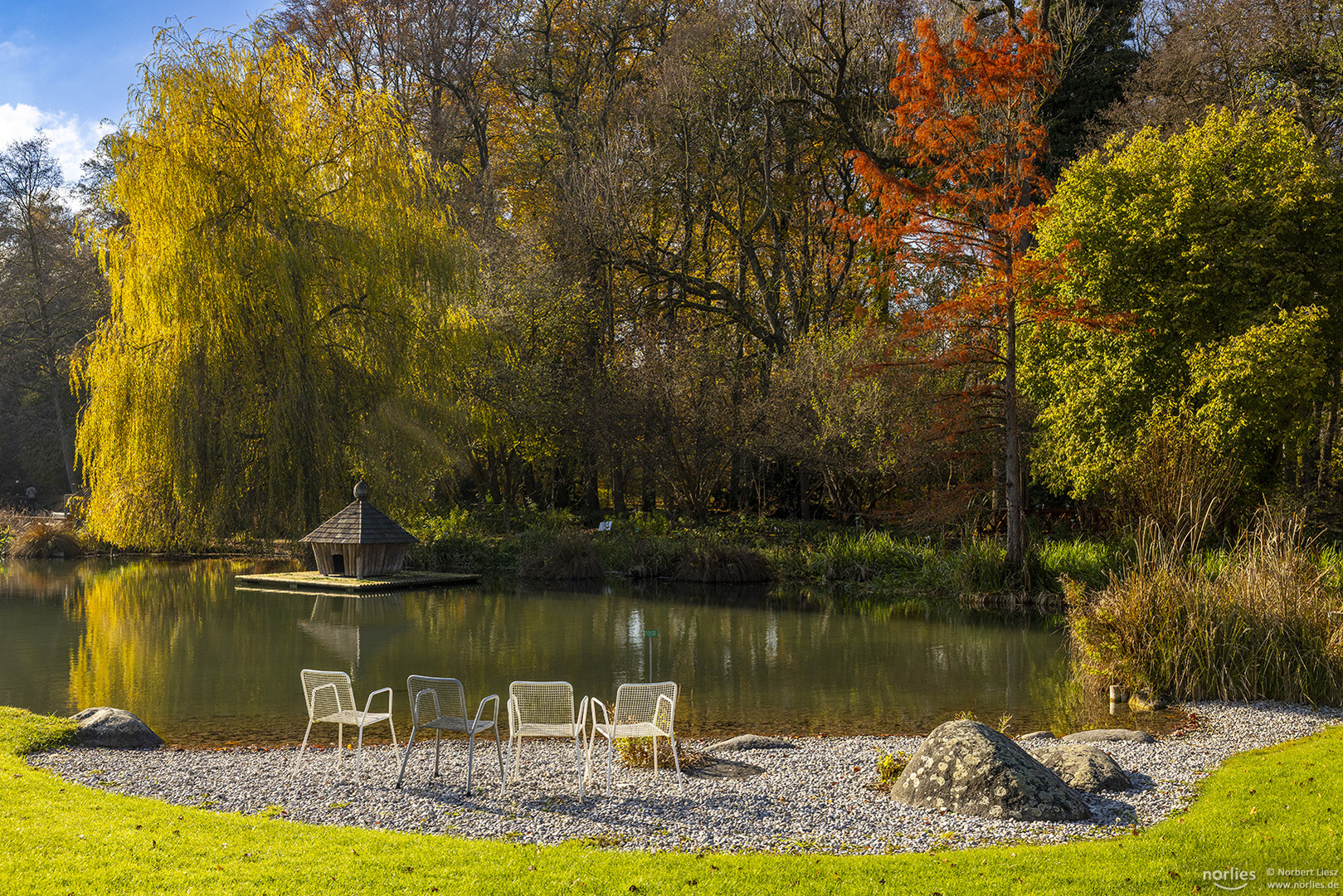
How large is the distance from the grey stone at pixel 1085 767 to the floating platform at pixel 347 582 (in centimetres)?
1544

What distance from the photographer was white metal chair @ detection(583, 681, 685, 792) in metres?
7.19

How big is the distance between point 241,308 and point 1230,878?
1994 centimetres

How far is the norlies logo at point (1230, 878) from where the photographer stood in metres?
4.80

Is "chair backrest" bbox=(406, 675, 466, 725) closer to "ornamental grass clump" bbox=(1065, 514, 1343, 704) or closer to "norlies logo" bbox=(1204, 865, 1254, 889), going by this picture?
"norlies logo" bbox=(1204, 865, 1254, 889)

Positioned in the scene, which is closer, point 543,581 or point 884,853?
point 884,853

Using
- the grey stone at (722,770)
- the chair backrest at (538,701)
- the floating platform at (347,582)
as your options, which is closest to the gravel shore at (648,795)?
the grey stone at (722,770)

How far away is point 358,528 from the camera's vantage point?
20.2 m

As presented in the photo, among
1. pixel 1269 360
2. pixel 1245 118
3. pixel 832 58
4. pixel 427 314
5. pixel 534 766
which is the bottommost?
pixel 534 766

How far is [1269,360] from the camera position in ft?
56.5

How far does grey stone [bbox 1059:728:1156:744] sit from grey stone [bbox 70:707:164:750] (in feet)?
27.0

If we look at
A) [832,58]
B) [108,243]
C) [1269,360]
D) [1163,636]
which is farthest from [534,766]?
[832,58]

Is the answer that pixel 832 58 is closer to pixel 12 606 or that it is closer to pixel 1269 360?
pixel 1269 360

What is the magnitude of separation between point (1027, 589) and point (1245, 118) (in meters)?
9.91

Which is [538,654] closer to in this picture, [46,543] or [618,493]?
[618,493]
